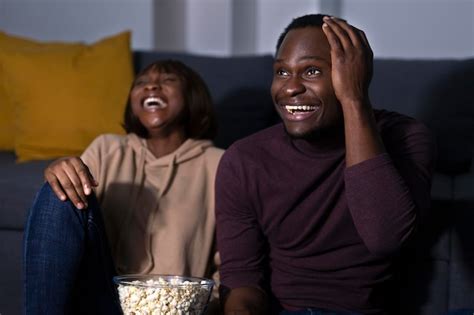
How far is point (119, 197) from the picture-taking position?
2.20m

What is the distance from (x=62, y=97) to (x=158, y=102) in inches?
32.3

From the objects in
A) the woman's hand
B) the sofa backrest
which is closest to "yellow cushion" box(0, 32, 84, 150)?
the sofa backrest

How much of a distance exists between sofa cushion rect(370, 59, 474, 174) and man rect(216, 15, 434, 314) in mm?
877

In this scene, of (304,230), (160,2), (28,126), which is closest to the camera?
(304,230)

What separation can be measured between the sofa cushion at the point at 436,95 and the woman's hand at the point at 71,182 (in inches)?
49.6

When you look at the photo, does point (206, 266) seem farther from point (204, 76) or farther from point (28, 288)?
point (204, 76)

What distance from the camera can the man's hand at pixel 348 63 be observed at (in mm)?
1703

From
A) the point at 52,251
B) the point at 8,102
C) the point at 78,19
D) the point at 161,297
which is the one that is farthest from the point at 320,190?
the point at 78,19

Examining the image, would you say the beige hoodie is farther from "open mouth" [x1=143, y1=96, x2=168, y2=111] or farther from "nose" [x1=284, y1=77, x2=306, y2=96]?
"nose" [x1=284, y1=77, x2=306, y2=96]

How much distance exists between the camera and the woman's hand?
1.79 meters

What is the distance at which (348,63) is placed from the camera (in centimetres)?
171

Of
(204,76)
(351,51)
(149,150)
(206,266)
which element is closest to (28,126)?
(204,76)

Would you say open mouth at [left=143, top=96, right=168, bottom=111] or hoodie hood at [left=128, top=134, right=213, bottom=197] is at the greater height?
open mouth at [left=143, top=96, right=168, bottom=111]

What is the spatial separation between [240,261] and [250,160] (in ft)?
0.70
